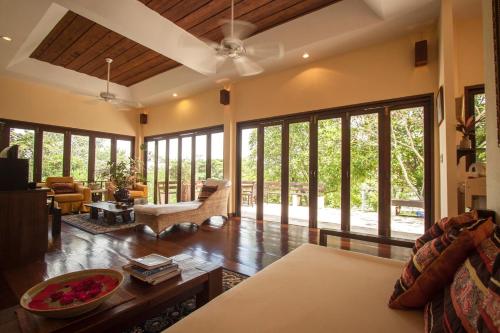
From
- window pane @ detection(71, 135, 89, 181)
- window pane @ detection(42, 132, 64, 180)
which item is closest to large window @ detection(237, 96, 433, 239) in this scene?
window pane @ detection(71, 135, 89, 181)

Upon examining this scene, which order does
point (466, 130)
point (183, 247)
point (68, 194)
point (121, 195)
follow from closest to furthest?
point (466, 130) < point (183, 247) < point (121, 195) < point (68, 194)

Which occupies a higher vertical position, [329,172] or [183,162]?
[183,162]

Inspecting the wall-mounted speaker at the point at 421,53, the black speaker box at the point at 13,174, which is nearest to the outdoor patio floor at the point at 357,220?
the wall-mounted speaker at the point at 421,53

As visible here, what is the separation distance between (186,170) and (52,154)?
3491 millimetres

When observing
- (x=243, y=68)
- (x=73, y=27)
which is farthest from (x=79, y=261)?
(x=73, y=27)

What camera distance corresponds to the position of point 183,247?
3418mm

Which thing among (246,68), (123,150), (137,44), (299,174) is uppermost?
(137,44)

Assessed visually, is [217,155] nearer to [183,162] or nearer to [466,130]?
[183,162]

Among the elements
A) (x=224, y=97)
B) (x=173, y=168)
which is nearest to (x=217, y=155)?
(x=224, y=97)

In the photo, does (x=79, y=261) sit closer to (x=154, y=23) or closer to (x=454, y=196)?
(x=154, y=23)

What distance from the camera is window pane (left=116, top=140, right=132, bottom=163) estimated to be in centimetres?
787

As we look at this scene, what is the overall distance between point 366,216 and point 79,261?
4.21 meters

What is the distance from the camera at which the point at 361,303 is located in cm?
117

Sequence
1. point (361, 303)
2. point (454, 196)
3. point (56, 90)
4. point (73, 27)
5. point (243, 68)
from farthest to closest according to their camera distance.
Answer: point (56, 90) → point (73, 27) → point (243, 68) → point (454, 196) → point (361, 303)
